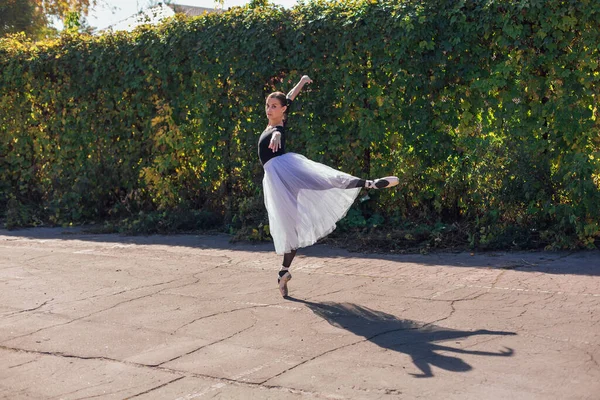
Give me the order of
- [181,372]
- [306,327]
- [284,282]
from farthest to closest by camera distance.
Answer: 1. [284,282]
2. [306,327]
3. [181,372]

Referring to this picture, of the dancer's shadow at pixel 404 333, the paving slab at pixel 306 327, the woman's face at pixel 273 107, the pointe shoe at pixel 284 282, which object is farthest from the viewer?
the woman's face at pixel 273 107

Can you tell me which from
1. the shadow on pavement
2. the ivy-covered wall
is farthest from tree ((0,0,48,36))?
the shadow on pavement

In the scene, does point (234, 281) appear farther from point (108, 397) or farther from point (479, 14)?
point (479, 14)

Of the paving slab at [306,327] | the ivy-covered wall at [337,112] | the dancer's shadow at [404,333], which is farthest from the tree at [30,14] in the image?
the dancer's shadow at [404,333]

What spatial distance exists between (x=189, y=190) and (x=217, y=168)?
2.60 ft

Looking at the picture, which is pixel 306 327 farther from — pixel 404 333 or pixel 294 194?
pixel 294 194

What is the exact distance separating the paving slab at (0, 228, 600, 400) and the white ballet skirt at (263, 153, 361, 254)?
0.59 meters

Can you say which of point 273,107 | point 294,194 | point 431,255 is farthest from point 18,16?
point 294,194

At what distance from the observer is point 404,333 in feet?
21.5

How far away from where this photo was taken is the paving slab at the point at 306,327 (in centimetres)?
545

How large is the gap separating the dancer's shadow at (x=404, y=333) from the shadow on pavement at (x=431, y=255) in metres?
2.18

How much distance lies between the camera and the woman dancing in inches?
316

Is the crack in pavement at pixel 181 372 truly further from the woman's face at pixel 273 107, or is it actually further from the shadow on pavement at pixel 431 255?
the shadow on pavement at pixel 431 255

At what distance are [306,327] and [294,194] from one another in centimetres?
165
